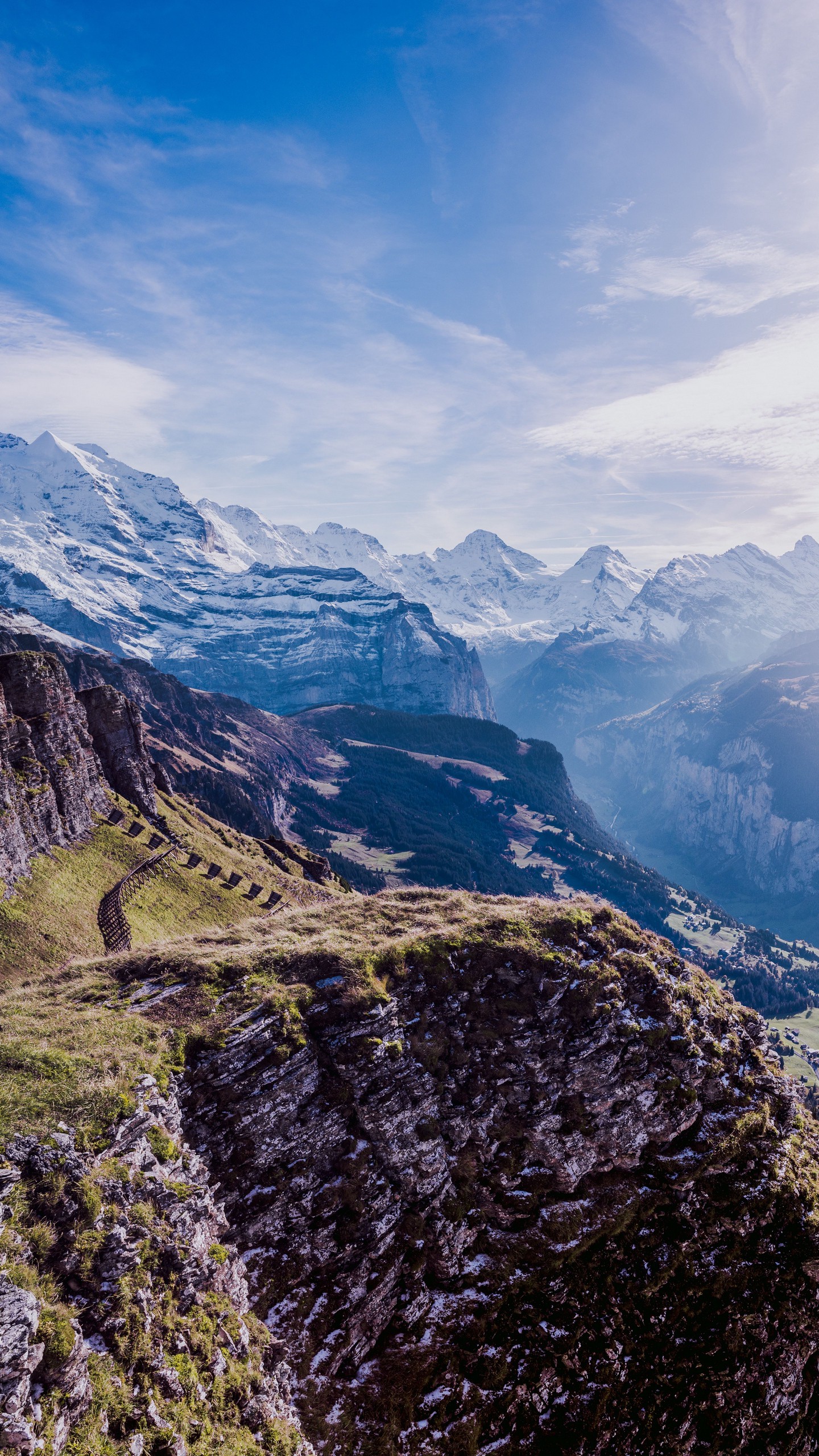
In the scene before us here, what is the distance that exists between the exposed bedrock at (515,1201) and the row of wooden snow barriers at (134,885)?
18176 millimetres

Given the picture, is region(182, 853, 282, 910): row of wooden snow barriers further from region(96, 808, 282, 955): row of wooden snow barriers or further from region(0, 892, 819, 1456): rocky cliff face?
region(0, 892, 819, 1456): rocky cliff face

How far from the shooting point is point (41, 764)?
65.2 m

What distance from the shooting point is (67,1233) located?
2469 cm

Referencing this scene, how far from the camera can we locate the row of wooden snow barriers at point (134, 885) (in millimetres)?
56300

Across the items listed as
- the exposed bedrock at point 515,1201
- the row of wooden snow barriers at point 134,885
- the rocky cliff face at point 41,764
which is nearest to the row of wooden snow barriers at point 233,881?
the row of wooden snow barriers at point 134,885

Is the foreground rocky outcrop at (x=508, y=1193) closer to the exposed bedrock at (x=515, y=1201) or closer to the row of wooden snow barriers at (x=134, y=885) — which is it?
the exposed bedrock at (x=515, y=1201)

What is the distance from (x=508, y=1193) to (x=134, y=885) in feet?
147

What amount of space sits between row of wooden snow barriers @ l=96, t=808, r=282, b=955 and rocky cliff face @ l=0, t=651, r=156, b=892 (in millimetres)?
5968

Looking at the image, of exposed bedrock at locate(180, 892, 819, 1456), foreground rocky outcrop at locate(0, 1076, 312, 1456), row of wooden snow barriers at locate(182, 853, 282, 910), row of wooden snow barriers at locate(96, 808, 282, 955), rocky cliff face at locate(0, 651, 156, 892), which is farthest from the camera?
row of wooden snow barriers at locate(182, 853, 282, 910)

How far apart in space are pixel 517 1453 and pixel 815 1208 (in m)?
20.0

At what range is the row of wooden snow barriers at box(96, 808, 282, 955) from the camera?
56300mm

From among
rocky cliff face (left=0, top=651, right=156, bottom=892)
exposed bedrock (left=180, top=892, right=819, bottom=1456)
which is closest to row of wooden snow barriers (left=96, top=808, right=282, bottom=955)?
rocky cliff face (left=0, top=651, right=156, bottom=892)

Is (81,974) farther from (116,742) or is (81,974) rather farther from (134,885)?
(116,742)

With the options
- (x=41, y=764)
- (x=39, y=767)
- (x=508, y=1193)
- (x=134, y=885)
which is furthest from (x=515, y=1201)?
(x=41, y=764)
